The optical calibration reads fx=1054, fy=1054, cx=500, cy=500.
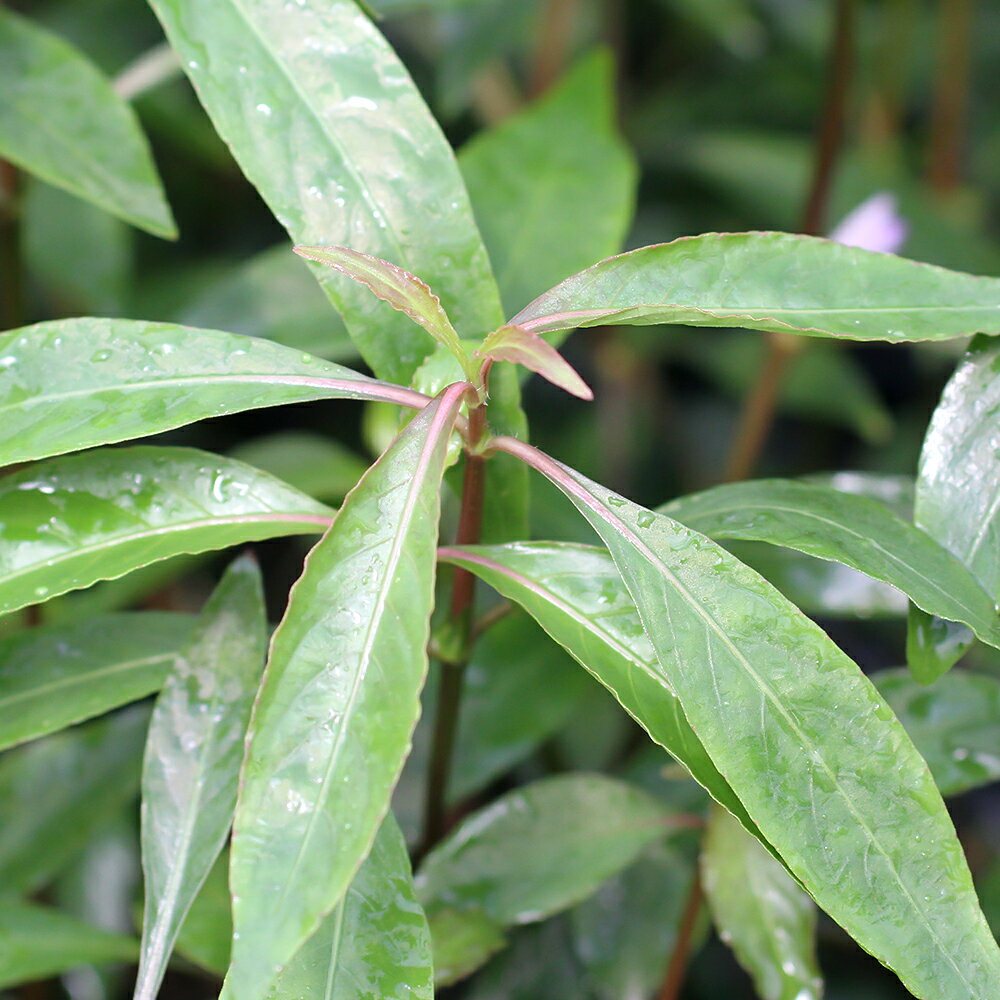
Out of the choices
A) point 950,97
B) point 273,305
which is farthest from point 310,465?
point 950,97

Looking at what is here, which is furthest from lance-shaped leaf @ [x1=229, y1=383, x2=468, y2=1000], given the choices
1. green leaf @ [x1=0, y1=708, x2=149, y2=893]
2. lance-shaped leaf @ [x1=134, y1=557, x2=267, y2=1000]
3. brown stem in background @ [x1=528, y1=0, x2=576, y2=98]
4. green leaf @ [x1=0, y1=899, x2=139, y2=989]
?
brown stem in background @ [x1=528, y1=0, x2=576, y2=98]

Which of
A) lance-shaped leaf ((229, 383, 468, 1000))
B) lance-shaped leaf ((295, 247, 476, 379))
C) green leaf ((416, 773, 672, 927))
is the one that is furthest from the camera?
green leaf ((416, 773, 672, 927))

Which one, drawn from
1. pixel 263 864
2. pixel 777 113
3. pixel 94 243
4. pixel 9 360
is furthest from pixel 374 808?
pixel 777 113

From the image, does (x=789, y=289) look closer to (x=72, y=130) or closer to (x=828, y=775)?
(x=828, y=775)

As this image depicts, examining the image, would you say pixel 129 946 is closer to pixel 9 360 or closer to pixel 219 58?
pixel 9 360

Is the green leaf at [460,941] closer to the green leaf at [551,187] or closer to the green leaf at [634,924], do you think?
the green leaf at [634,924]

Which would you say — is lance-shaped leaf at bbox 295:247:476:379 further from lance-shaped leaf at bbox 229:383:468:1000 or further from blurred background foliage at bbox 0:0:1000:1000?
blurred background foliage at bbox 0:0:1000:1000

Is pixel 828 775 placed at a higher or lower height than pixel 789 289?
lower
